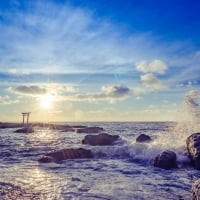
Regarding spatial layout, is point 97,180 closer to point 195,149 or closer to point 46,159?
point 46,159

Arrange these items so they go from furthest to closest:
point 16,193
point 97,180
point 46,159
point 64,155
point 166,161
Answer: point 64,155 → point 46,159 → point 166,161 → point 97,180 → point 16,193

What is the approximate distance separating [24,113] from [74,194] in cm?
10312

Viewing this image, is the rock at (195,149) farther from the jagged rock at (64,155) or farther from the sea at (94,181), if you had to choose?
the jagged rock at (64,155)

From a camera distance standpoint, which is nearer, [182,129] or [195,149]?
[195,149]

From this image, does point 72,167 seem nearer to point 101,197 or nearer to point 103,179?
point 103,179

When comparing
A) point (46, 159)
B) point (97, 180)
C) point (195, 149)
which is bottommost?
point (97, 180)

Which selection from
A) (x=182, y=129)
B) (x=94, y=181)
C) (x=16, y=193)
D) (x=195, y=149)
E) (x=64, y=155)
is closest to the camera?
(x=16, y=193)

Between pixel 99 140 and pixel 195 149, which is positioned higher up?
pixel 195 149

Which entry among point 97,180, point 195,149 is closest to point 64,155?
point 97,180

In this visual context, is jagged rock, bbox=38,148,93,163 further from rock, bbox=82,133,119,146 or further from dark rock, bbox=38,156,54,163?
rock, bbox=82,133,119,146

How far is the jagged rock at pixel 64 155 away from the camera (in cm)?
2020

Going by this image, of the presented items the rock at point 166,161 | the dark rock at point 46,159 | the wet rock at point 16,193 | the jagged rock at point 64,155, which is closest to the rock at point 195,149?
the rock at point 166,161

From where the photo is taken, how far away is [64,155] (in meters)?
22.0

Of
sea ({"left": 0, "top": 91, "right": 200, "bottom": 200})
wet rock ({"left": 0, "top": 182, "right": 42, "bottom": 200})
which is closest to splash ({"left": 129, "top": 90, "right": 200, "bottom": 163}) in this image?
sea ({"left": 0, "top": 91, "right": 200, "bottom": 200})
